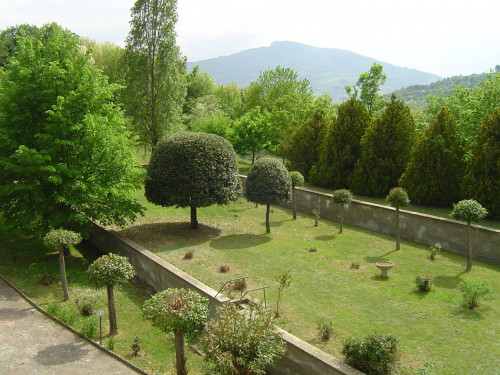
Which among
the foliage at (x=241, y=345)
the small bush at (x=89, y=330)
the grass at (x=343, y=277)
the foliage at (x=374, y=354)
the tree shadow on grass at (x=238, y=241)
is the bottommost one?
the small bush at (x=89, y=330)

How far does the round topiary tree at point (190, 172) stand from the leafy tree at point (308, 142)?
1052 centimetres

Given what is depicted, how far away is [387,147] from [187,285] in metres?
14.8

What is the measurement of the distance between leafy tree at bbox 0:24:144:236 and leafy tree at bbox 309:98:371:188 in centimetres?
1334

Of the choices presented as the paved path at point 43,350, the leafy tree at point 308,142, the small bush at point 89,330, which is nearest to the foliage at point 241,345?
the paved path at point 43,350

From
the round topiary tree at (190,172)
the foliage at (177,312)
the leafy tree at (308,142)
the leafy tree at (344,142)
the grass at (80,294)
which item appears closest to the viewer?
the foliage at (177,312)

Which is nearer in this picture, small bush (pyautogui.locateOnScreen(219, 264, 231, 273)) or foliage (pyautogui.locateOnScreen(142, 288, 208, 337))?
foliage (pyautogui.locateOnScreen(142, 288, 208, 337))

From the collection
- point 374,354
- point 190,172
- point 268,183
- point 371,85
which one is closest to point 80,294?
point 190,172

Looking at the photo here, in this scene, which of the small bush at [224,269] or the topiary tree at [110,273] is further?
the small bush at [224,269]

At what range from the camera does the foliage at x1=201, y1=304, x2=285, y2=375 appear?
7.73 m

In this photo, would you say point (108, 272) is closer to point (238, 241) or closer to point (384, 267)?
point (238, 241)

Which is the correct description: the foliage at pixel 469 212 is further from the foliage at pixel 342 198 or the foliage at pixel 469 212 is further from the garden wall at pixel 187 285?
the garden wall at pixel 187 285

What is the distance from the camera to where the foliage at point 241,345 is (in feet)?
25.4

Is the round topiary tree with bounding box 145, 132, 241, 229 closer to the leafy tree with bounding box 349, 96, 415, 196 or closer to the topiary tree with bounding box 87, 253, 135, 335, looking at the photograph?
the topiary tree with bounding box 87, 253, 135, 335

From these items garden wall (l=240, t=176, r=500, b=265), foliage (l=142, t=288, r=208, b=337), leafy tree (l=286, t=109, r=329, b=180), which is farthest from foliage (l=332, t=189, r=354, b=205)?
foliage (l=142, t=288, r=208, b=337)
